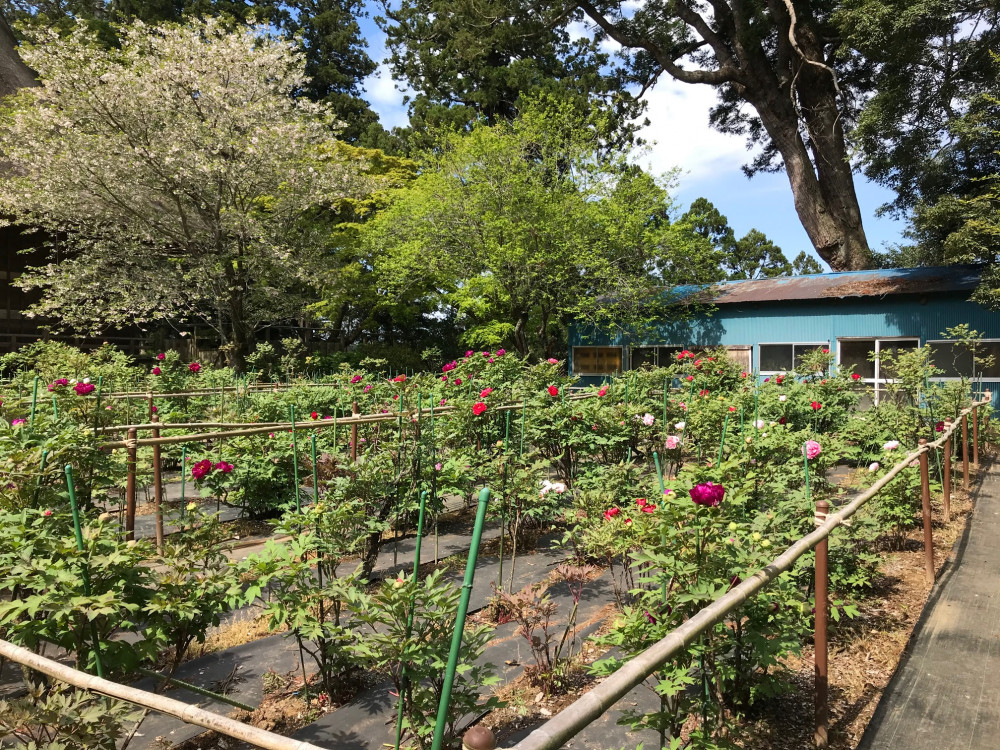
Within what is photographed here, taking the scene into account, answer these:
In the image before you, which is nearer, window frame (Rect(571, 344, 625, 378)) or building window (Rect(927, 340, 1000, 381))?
building window (Rect(927, 340, 1000, 381))

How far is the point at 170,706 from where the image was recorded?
1.14 meters

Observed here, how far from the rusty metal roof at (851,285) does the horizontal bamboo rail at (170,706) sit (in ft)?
44.5

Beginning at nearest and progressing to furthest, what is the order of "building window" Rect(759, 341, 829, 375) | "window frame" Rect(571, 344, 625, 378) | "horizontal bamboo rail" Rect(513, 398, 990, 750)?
1. "horizontal bamboo rail" Rect(513, 398, 990, 750)
2. "building window" Rect(759, 341, 829, 375)
3. "window frame" Rect(571, 344, 625, 378)

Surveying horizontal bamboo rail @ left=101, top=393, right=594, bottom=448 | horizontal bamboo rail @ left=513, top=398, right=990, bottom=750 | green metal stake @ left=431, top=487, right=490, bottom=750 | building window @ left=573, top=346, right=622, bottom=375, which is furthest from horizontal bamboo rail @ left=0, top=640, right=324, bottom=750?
building window @ left=573, top=346, right=622, bottom=375

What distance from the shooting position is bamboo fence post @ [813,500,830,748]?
212cm

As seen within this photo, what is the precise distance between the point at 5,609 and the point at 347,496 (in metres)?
1.84

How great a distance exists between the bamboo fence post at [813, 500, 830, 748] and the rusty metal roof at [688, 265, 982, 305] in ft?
38.1

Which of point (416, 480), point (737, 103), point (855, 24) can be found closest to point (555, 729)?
point (416, 480)

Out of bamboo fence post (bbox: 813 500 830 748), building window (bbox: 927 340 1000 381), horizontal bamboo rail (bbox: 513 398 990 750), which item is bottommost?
bamboo fence post (bbox: 813 500 830 748)

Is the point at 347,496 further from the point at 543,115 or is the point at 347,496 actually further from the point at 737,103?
the point at 737,103

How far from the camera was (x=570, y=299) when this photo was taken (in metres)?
15.6

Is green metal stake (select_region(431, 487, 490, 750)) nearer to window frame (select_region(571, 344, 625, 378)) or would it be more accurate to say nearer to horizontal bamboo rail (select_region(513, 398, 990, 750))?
horizontal bamboo rail (select_region(513, 398, 990, 750))

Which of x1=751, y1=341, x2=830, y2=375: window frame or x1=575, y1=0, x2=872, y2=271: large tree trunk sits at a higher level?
x1=575, y1=0, x2=872, y2=271: large tree trunk

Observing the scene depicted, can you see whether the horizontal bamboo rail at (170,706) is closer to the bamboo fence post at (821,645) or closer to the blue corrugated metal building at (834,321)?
the bamboo fence post at (821,645)
